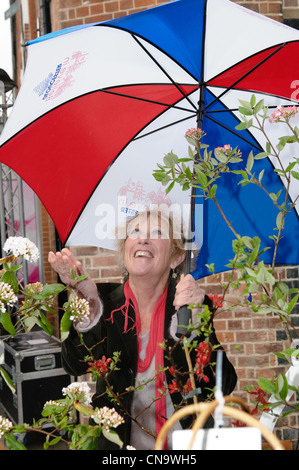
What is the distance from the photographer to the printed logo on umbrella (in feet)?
5.28

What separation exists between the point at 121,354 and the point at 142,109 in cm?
91

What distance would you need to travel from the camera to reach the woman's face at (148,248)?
1.82m

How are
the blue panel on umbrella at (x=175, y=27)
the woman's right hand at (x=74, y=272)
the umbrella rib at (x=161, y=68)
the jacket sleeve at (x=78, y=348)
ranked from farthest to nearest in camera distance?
the jacket sleeve at (x=78, y=348)
the umbrella rib at (x=161, y=68)
the woman's right hand at (x=74, y=272)
the blue panel on umbrella at (x=175, y=27)

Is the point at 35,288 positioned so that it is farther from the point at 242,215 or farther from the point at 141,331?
the point at 242,215

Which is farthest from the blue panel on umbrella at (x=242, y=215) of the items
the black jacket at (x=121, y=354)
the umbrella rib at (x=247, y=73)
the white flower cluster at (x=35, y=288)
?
the white flower cluster at (x=35, y=288)

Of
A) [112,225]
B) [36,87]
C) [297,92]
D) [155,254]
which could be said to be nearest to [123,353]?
[155,254]

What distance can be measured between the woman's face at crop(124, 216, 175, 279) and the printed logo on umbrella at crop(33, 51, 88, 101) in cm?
55

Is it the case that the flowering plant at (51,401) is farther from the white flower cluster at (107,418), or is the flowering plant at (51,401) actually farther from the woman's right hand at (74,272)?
the woman's right hand at (74,272)

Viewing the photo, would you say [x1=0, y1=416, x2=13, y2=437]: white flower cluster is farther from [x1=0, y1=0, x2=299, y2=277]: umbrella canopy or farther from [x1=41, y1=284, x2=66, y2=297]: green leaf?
[x1=0, y1=0, x2=299, y2=277]: umbrella canopy

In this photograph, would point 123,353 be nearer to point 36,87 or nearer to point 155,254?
point 155,254

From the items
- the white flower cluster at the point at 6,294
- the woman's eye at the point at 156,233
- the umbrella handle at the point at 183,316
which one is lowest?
the umbrella handle at the point at 183,316

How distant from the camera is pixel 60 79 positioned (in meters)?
1.66

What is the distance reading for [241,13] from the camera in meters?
1.43
